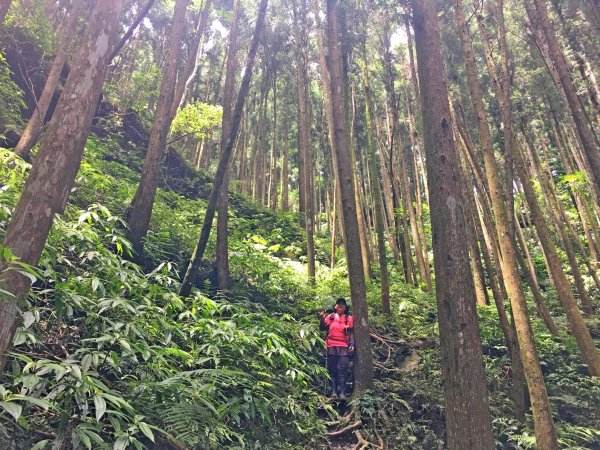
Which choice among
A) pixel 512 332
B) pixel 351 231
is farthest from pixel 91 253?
pixel 512 332

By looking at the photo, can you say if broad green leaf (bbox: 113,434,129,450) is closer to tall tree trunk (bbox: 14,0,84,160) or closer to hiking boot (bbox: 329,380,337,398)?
hiking boot (bbox: 329,380,337,398)

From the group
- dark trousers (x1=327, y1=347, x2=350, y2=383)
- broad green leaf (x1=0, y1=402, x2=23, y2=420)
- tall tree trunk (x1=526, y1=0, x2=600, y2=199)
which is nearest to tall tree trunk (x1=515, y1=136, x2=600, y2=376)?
tall tree trunk (x1=526, y1=0, x2=600, y2=199)

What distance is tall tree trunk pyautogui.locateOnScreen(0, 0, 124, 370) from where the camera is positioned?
7.42 feet

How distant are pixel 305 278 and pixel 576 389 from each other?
594 centimetres

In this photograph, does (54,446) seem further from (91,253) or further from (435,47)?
(435,47)

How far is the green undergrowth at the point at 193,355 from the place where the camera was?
2285 millimetres

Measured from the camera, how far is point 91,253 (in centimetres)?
323

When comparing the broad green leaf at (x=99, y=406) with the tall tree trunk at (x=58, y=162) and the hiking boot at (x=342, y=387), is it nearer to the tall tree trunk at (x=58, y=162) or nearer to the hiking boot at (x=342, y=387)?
the tall tree trunk at (x=58, y=162)

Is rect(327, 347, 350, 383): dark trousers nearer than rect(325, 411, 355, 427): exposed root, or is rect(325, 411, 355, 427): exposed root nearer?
rect(325, 411, 355, 427): exposed root

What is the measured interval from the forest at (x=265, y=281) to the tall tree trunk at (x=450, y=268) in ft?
0.05

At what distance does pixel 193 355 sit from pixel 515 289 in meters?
4.08

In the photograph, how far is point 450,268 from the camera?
2807mm

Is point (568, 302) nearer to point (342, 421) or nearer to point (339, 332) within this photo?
point (339, 332)

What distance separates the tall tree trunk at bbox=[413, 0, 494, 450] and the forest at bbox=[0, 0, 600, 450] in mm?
14
